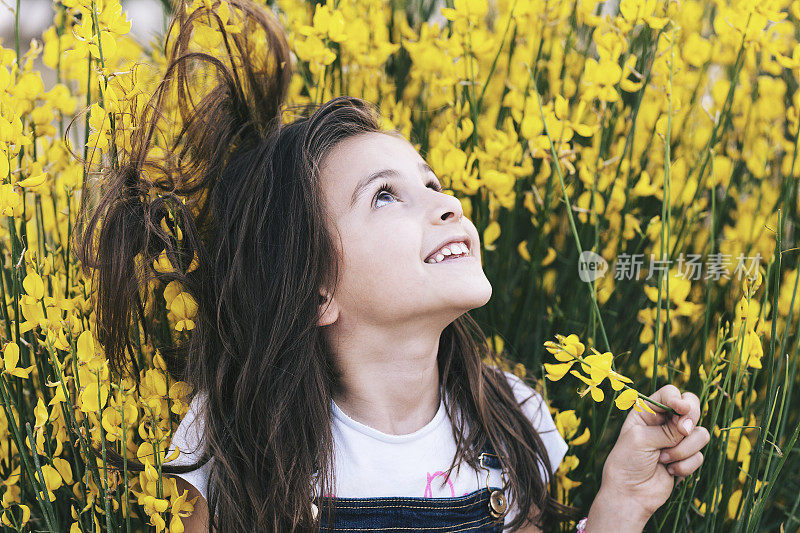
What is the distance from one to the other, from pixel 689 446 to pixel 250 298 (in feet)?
1.93

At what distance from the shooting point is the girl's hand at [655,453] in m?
0.91

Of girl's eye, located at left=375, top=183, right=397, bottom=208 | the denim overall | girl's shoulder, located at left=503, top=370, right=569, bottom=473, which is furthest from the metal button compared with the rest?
girl's eye, located at left=375, top=183, right=397, bottom=208

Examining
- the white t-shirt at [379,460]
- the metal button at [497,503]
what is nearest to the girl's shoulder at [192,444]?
the white t-shirt at [379,460]

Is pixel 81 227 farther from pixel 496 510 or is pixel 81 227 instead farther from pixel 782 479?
pixel 782 479

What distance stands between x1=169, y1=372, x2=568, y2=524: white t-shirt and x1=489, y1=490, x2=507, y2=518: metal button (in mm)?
24

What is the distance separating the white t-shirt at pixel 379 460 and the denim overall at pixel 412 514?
0.01 metres

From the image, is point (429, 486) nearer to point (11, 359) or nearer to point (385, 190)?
point (385, 190)

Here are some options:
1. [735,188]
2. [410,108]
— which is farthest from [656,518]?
[410,108]

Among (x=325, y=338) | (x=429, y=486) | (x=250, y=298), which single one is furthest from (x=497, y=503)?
(x=250, y=298)

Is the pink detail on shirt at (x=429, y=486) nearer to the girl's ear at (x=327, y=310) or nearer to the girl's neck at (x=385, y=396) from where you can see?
the girl's neck at (x=385, y=396)

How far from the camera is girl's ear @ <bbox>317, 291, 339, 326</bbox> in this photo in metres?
1.02

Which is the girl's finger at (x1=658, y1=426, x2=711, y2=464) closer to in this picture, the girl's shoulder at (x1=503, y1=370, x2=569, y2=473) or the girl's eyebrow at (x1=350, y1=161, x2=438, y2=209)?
the girl's shoulder at (x1=503, y1=370, x2=569, y2=473)

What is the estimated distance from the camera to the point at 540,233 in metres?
1.22

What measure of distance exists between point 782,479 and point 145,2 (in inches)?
61.1
